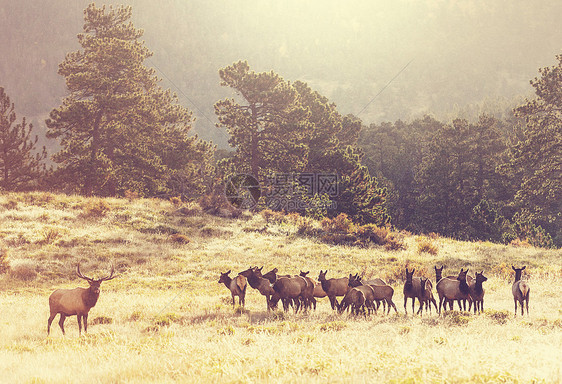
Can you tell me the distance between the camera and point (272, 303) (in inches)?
501

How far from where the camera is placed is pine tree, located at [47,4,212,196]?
33625 millimetres

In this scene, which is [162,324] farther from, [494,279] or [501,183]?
[501,183]

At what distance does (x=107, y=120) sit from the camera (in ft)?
122

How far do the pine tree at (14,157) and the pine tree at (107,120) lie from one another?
649 cm

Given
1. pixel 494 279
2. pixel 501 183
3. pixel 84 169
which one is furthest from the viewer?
pixel 501 183

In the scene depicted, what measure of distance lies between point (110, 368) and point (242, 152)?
32186 millimetres

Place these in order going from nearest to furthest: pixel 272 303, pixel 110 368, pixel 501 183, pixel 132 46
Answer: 1. pixel 110 368
2. pixel 272 303
3. pixel 132 46
4. pixel 501 183

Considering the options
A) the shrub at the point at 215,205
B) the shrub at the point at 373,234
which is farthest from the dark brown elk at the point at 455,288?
the shrub at the point at 215,205

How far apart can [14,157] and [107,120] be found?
1192 cm

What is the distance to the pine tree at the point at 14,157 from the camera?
39281mm

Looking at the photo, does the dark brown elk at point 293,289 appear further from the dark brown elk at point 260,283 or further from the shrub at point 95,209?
the shrub at point 95,209

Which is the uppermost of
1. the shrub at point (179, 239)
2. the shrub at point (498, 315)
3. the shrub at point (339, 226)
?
the shrub at point (339, 226)

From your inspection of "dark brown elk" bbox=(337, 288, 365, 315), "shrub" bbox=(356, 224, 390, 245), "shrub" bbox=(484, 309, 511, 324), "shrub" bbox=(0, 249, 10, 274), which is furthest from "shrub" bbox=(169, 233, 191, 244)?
"shrub" bbox=(484, 309, 511, 324)

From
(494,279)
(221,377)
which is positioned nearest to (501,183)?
(494,279)
